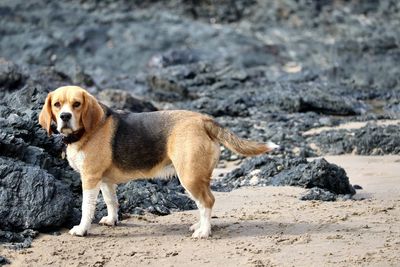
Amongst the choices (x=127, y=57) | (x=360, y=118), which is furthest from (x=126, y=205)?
(x=127, y=57)

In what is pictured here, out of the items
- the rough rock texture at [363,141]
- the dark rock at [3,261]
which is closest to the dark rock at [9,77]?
the rough rock texture at [363,141]

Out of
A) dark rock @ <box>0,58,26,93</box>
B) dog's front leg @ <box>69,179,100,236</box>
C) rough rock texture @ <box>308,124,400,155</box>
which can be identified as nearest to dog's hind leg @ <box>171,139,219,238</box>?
dog's front leg @ <box>69,179,100,236</box>

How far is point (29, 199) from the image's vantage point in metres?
8.30

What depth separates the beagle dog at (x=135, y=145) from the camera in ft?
26.6

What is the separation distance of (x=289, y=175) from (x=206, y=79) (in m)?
15.0

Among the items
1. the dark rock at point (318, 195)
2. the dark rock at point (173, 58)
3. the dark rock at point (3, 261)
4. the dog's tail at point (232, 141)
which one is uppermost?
the dog's tail at point (232, 141)

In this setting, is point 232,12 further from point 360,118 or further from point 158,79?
point 360,118

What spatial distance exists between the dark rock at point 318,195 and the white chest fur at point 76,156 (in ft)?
9.90

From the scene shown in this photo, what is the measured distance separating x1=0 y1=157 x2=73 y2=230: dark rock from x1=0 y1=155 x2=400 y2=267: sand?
22 cm

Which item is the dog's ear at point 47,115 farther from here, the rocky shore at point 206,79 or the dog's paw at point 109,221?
the dog's paw at point 109,221

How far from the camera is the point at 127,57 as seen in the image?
106 feet

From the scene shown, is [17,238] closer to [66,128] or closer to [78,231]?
[78,231]

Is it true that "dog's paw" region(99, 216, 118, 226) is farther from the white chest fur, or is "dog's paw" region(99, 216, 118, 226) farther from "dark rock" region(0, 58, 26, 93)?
"dark rock" region(0, 58, 26, 93)

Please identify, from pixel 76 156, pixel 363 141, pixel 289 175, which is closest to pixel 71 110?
pixel 76 156
